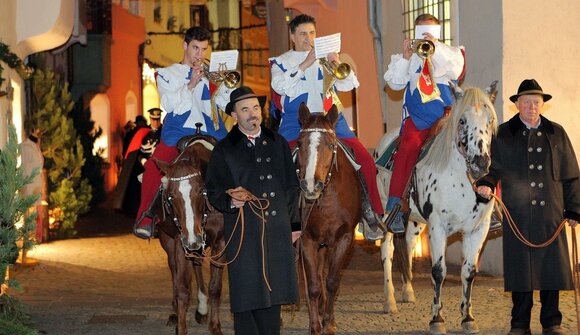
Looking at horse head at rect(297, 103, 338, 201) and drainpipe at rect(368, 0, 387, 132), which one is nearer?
horse head at rect(297, 103, 338, 201)

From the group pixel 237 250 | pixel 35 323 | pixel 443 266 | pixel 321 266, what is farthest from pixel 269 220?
pixel 35 323

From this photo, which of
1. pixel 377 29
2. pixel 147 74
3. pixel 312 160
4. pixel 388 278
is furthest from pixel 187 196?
pixel 147 74

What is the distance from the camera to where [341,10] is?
23.5 metres

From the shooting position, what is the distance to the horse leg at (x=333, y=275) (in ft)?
34.3

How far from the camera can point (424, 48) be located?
1128 centimetres

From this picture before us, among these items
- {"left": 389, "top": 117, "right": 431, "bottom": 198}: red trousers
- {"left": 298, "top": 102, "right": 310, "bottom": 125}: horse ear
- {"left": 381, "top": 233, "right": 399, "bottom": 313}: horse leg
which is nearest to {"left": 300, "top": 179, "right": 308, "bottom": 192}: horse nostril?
{"left": 298, "top": 102, "right": 310, "bottom": 125}: horse ear

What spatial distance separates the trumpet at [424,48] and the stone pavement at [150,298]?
103 inches

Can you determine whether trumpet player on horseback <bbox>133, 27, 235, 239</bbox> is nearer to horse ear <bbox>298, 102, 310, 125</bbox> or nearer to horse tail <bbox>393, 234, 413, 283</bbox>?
horse ear <bbox>298, 102, 310, 125</bbox>

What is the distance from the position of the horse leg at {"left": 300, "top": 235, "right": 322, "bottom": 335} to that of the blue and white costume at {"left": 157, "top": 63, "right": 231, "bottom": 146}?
5.38 feet

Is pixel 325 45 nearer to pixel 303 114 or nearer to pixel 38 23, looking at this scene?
pixel 303 114

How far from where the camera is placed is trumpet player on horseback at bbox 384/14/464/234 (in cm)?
1158

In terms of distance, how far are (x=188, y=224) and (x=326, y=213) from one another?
1.29 m

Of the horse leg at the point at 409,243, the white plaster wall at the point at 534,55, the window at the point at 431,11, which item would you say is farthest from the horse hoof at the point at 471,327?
the window at the point at 431,11

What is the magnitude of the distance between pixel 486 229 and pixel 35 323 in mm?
4604
